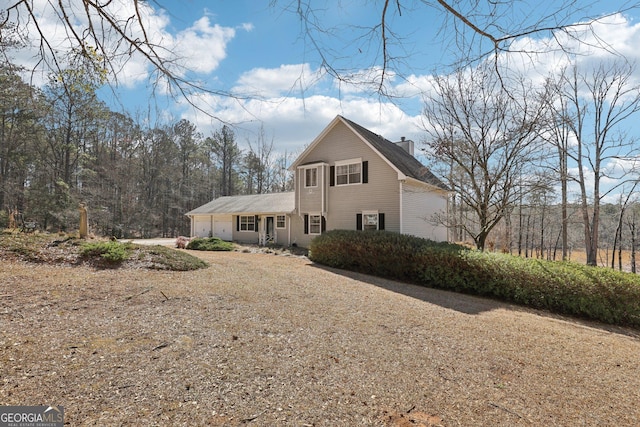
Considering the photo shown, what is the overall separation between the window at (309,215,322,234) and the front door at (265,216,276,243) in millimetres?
3682

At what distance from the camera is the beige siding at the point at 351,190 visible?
13984mm

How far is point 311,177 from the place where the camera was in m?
16.4

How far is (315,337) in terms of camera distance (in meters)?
4.00

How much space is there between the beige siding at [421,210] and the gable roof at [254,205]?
7.16m

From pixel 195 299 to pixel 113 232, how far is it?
26.4m

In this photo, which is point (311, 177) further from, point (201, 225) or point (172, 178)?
point (172, 178)

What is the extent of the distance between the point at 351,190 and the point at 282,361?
1237 centimetres

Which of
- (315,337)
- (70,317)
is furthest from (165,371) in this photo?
(70,317)

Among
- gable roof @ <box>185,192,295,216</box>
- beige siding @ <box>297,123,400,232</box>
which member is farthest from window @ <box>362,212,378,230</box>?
gable roof @ <box>185,192,295,216</box>

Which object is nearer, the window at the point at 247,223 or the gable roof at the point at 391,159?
the gable roof at the point at 391,159

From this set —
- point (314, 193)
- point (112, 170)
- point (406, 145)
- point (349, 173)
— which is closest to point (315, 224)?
point (314, 193)

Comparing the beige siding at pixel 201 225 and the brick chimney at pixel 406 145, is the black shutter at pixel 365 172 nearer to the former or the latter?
the brick chimney at pixel 406 145

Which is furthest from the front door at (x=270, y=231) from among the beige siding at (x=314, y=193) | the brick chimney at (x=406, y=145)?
the brick chimney at (x=406, y=145)

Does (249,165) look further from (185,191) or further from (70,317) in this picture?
(70,317)
